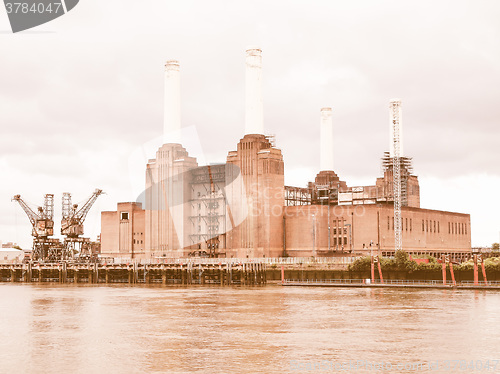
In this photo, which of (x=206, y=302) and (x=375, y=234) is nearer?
(x=206, y=302)

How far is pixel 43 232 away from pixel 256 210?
166ft

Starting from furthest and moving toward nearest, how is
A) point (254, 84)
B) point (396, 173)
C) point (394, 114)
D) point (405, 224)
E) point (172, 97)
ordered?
point (172, 97) → point (405, 224) → point (394, 114) → point (254, 84) → point (396, 173)

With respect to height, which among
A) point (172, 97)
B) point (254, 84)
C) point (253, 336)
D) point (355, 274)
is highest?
point (172, 97)

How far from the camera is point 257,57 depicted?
127438mm

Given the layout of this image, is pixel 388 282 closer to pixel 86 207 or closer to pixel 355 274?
pixel 355 274

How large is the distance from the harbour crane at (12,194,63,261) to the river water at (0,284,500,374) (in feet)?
274

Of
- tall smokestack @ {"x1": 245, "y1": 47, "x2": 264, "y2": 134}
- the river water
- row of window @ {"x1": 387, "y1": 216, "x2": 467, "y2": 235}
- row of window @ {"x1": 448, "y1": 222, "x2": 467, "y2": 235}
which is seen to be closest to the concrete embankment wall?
the river water

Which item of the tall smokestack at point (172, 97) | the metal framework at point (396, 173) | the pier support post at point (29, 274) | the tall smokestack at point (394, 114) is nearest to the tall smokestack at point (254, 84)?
the tall smokestack at point (172, 97)

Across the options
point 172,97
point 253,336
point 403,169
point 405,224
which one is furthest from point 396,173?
point 253,336

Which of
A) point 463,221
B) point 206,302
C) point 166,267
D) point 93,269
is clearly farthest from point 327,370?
point 463,221

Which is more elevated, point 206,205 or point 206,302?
point 206,205

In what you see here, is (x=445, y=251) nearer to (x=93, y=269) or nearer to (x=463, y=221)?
(x=463, y=221)

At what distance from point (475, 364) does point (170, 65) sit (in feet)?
376

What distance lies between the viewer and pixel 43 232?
5969 inches
